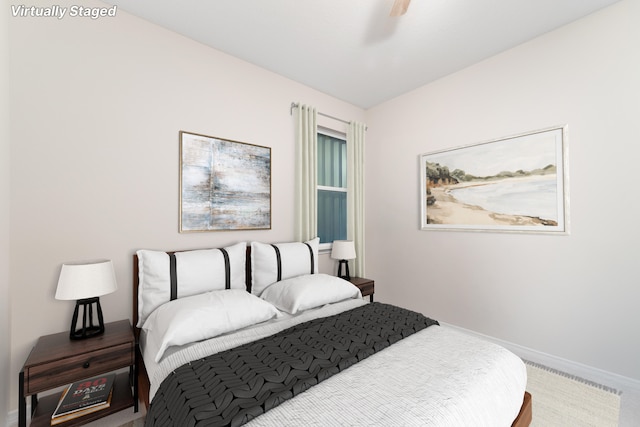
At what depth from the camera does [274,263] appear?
256cm

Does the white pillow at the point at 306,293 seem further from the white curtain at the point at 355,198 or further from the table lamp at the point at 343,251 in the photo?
the white curtain at the point at 355,198

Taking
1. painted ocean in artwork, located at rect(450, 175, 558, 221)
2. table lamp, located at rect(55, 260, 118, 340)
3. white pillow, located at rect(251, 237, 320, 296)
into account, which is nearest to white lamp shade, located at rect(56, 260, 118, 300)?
table lamp, located at rect(55, 260, 118, 340)

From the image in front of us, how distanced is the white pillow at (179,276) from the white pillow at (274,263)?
0.80 feet

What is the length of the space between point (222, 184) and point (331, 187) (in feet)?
5.15

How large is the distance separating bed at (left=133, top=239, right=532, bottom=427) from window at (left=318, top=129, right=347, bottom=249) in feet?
4.40

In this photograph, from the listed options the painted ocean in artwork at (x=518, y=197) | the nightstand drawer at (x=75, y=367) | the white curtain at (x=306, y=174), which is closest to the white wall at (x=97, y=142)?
the nightstand drawer at (x=75, y=367)

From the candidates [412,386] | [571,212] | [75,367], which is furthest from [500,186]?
[75,367]

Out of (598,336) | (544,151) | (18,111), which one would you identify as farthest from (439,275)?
(18,111)

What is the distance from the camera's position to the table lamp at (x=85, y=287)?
164cm

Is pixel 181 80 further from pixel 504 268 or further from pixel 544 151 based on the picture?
pixel 504 268

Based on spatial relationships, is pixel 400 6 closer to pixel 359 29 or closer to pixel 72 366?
pixel 359 29

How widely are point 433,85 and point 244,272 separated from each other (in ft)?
9.92

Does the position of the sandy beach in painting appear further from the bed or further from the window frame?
the bed

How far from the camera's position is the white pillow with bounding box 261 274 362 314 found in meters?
2.12
